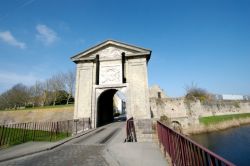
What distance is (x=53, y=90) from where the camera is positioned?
133 ft

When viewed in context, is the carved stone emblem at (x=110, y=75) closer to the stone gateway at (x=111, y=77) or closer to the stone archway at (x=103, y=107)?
the stone gateway at (x=111, y=77)

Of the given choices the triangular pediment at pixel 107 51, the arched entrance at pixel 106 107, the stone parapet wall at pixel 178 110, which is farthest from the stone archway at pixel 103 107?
the stone parapet wall at pixel 178 110

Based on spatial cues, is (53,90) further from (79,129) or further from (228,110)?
(228,110)

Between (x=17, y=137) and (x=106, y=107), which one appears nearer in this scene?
(x=17, y=137)

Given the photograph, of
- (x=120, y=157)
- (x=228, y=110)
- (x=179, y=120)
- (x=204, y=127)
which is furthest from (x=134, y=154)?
(x=228, y=110)

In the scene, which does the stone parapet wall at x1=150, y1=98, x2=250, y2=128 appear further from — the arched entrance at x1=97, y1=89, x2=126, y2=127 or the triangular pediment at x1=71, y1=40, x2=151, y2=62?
the triangular pediment at x1=71, y1=40, x2=151, y2=62

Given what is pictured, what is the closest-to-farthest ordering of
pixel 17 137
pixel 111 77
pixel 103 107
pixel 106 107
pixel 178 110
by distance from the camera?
pixel 17 137
pixel 111 77
pixel 103 107
pixel 106 107
pixel 178 110

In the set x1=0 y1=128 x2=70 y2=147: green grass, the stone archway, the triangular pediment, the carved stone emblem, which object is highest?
the triangular pediment

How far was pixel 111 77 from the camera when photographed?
1509 centimetres

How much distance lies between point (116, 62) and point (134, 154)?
10.9 metres

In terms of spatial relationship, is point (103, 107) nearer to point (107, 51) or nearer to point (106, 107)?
point (106, 107)

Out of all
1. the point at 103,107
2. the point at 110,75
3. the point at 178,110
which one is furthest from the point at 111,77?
the point at 178,110

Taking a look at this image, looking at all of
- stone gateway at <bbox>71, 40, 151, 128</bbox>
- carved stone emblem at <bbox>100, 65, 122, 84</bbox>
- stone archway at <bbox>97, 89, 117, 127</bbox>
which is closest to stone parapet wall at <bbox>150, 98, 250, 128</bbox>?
stone archway at <bbox>97, 89, 117, 127</bbox>

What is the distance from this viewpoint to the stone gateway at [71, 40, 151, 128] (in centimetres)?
1420
